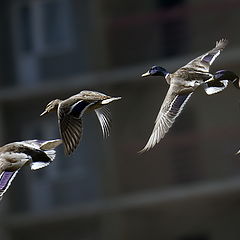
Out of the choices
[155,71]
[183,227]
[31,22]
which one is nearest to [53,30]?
[31,22]

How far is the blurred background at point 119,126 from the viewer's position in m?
8.41

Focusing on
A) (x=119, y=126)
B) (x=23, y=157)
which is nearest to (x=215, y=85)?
(x=23, y=157)

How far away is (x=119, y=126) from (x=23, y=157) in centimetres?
602

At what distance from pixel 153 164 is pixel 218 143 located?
0.43 meters

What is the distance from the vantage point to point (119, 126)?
28.4 ft

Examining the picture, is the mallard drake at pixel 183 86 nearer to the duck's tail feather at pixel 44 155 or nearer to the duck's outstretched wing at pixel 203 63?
the duck's outstretched wing at pixel 203 63

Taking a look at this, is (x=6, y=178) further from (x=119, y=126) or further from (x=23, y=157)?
(x=119, y=126)

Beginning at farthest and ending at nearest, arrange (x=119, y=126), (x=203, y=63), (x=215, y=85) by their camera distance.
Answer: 1. (x=119, y=126)
2. (x=203, y=63)
3. (x=215, y=85)

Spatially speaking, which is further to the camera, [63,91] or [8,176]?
[63,91]

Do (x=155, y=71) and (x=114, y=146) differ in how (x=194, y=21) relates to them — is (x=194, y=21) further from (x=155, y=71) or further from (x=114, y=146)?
(x=155, y=71)

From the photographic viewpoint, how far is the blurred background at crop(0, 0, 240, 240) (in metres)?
8.41

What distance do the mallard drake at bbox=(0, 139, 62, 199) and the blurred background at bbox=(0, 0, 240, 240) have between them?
5.53 metres

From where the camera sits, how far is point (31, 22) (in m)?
8.90

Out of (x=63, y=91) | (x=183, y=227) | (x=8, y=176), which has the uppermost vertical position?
(x=8, y=176)
